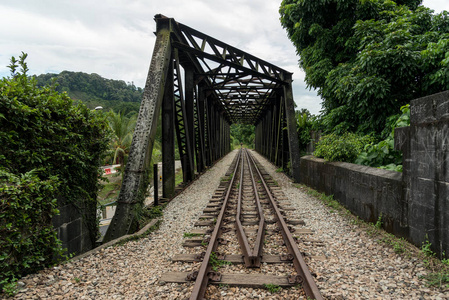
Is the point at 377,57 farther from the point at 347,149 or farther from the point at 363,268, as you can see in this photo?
the point at 363,268

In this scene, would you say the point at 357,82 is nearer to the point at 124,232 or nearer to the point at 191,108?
the point at 191,108

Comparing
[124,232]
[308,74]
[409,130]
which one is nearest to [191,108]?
[308,74]

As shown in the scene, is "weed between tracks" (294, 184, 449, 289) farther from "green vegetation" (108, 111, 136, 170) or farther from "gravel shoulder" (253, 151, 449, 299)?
"green vegetation" (108, 111, 136, 170)

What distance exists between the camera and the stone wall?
121 inches

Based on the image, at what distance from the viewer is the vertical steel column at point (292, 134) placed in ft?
33.4

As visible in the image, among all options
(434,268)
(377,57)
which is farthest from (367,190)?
(377,57)

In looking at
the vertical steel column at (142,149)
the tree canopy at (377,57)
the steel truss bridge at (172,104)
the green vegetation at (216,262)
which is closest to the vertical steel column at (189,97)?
the steel truss bridge at (172,104)

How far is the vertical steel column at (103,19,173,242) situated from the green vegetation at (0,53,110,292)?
77 cm

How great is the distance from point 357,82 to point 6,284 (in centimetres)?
888

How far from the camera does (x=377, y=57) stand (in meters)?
6.67

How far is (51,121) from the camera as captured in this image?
3.24 m

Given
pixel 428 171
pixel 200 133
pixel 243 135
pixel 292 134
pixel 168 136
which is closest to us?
pixel 428 171

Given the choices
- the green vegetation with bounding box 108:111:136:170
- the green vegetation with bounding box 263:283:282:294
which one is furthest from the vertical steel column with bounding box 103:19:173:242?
the green vegetation with bounding box 108:111:136:170

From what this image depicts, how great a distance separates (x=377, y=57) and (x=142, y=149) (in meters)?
6.91
